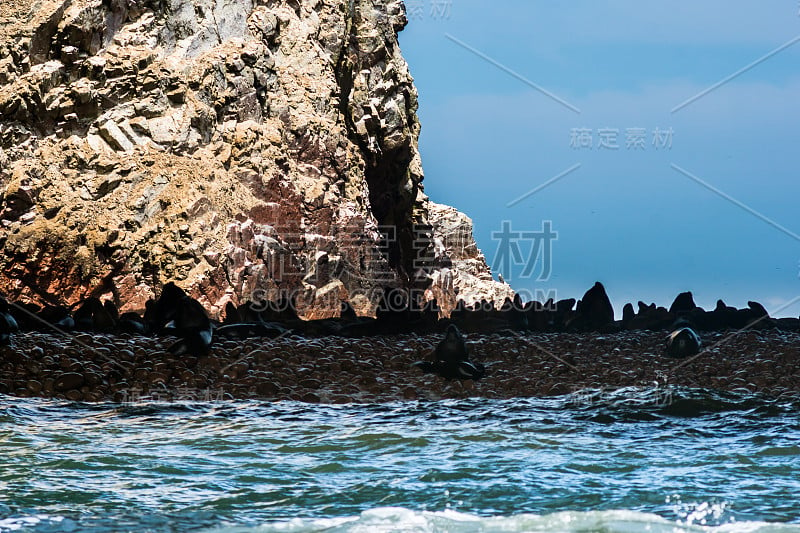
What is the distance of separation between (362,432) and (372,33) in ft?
54.2

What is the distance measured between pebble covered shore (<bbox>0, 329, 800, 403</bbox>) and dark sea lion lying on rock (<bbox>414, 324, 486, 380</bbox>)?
13cm

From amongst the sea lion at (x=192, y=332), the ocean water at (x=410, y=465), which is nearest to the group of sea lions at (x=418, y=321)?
the sea lion at (x=192, y=332)

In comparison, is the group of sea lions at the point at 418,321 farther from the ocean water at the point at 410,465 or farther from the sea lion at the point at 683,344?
the ocean water at the point at 410,465

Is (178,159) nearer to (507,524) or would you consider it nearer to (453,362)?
(453,362)

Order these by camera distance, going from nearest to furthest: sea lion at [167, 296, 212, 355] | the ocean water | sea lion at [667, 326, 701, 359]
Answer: the ocean water < sea lion at [167, 296, 212, 355] < sea lion at [667, 326, 701, 359]

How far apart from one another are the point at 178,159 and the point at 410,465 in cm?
1071

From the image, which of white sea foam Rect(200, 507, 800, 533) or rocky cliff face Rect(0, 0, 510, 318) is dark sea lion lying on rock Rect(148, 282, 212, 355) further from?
white sea foam Rect(200, 507, 800, 533)

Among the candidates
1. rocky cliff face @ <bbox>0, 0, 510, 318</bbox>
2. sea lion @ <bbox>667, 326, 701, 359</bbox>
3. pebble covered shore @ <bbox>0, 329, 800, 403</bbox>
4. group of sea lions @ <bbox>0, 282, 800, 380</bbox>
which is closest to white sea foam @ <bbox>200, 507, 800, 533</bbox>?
pebble covered shore @ <bbox>0, 329, 800, 403</bbox>

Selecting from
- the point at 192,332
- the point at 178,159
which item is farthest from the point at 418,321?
the point at 178,159

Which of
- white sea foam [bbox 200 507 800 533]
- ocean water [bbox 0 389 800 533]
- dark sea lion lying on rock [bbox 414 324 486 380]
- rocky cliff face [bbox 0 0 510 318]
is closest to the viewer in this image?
white sea foam [bbox 200 507 800 533]

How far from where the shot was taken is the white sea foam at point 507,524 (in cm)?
508

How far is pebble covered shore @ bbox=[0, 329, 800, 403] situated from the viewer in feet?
30.7

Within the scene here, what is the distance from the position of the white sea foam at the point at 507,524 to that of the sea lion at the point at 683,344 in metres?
5.59

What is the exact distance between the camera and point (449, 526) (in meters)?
5.18
